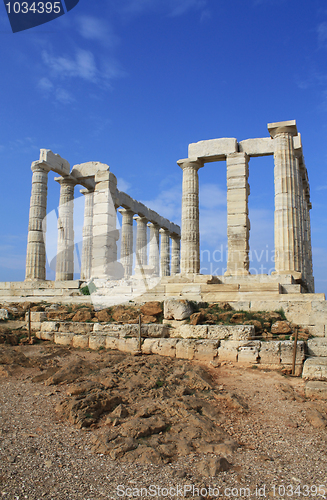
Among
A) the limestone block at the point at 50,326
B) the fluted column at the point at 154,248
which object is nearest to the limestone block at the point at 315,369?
the limestone block at the point at 50,326

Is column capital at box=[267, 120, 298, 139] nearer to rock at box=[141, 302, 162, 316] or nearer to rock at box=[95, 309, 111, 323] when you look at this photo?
rock at box=[141, 302, 162, 316]

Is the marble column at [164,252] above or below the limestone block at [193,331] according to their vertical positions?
above

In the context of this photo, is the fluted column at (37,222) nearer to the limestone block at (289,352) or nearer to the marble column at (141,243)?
the marble column at (141,243)

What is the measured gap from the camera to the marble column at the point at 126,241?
27.9m

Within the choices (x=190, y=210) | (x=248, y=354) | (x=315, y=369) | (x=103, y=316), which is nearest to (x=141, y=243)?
(x=190, y=210)

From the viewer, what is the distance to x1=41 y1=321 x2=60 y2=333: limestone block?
451 inches

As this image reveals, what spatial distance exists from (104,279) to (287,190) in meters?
10.2

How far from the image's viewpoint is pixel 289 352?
26.9 ft

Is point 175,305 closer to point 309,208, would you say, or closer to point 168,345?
point 168,345

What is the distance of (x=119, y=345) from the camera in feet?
32.8

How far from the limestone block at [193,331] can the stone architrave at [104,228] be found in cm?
1061

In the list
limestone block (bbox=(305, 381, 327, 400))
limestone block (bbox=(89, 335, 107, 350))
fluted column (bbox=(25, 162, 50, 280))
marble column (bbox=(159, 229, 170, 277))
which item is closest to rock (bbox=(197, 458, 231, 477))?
limestone block (bbox=(305, 381, 327, 400))

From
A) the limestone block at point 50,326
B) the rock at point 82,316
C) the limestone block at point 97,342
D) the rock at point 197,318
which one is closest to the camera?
the rock at point 197,318

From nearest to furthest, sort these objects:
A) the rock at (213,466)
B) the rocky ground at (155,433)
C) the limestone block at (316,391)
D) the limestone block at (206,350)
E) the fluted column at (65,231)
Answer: the rocky ground at (155,433) < the rock at (213,466) < the limestone block at (316,391) < the limestone block at (206,350) < the fluted column at (65,231)
